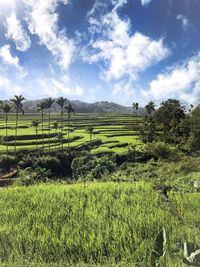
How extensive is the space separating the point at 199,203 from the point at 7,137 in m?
52.6

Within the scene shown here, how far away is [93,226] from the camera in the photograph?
769 cm

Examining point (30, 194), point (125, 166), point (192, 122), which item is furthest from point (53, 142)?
point (30, 194)

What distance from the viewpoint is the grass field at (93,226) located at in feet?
21.2

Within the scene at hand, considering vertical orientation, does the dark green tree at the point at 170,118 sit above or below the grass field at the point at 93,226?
above

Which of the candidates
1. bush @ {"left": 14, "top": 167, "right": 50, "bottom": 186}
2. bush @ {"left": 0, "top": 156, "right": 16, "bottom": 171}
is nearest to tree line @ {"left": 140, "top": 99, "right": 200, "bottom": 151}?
bush @ {"left": 14, "top": 167, "right": 50, "bottom": 186}

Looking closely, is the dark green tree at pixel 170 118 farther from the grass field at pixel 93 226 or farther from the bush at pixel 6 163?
the grass field at pixel 93 226

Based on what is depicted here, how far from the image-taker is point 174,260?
569 centimetres

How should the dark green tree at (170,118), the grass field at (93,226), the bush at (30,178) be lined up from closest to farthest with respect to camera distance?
the grass field at (93,226), the bush at (30,178), the dark green tree at (170,118)

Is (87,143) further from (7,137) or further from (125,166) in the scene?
(125,166)

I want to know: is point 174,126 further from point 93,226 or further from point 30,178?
point 93,226

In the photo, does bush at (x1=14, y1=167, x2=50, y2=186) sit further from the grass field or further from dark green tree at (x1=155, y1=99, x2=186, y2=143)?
dark green tree at (x1=155, y1=99, x2=186, y2=143)

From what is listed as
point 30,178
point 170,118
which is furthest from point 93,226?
point 170,118

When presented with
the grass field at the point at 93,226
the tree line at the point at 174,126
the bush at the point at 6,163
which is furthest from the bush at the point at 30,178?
the tree line at the point at 174,126

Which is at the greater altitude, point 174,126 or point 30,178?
point 174,126
